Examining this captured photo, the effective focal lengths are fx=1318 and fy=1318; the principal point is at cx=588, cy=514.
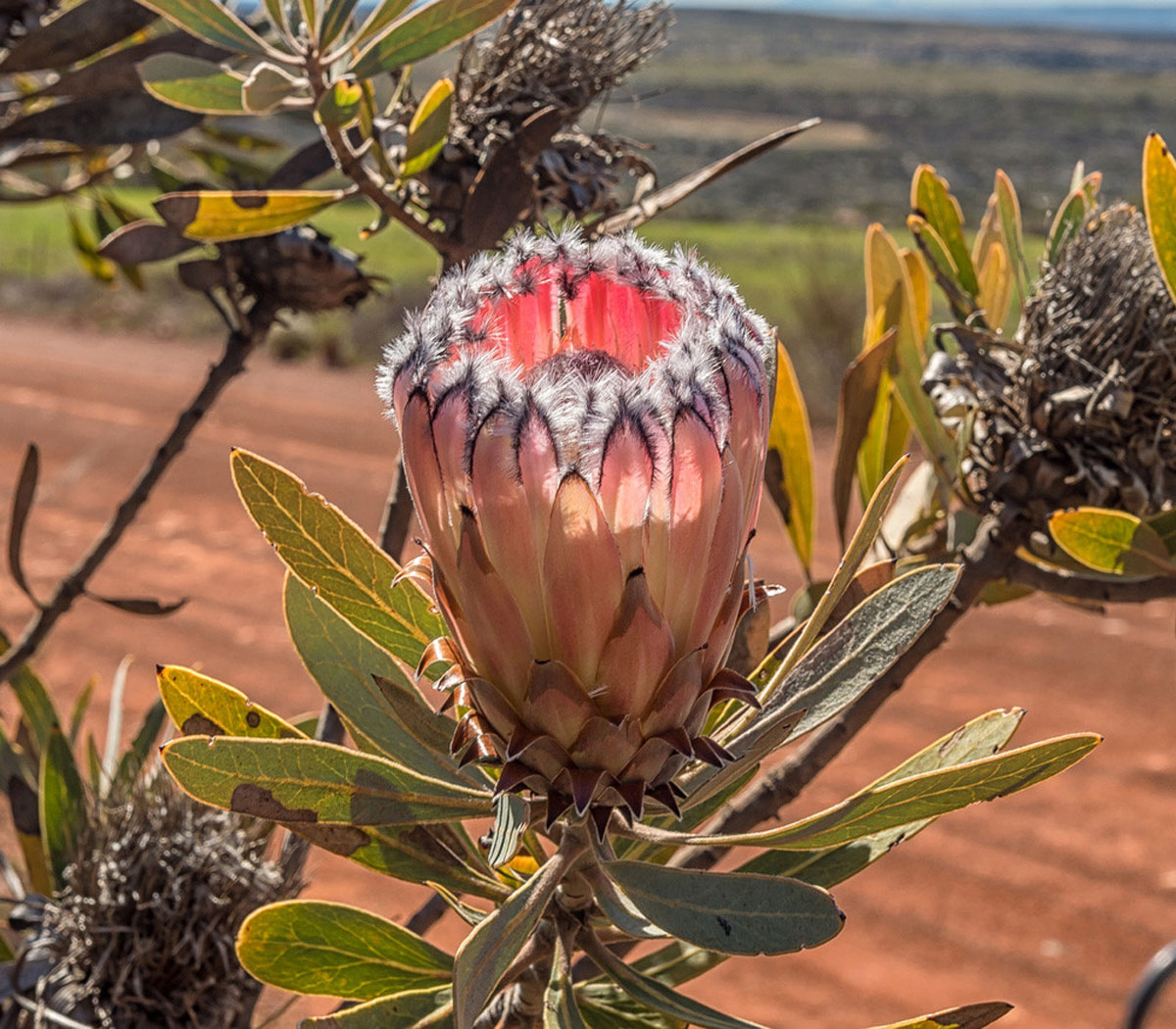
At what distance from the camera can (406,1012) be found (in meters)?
0.73

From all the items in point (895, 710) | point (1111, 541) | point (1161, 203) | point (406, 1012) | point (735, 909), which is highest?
point (1161, 203)

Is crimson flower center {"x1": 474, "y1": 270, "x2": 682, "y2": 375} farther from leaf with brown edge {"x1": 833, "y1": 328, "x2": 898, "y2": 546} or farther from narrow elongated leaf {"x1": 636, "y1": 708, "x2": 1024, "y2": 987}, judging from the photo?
leaf with brown edge {"x1": 833, "y1": 328, "x2": 898, "y2": 546}

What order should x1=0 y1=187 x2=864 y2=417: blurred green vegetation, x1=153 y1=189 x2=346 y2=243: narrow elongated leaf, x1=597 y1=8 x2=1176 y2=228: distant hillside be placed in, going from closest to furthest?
x1=153 y1=189 x2=346 y2=243: narrow elongated leaf, x1=0 y1=187 x2=864 y2=417: blurred green vegetation, x1=597 y1=8 x2=1176 y2=228: distant hillside

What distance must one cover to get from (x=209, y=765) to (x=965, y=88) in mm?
64507

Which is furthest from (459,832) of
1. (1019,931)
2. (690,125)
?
(690,125)

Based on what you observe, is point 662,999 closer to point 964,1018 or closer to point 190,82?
point 964,1018

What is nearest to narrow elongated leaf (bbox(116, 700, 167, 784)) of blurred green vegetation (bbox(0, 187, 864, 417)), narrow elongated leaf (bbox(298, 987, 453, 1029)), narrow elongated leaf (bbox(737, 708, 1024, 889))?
narrow elongated leaf (bbox(298, 987, 453, 1029))

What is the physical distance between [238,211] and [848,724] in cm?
58

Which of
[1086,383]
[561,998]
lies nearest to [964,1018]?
[561,998]

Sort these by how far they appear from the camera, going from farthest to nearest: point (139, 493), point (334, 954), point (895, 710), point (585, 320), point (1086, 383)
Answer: point (895, 710)
point (139, 493)
point (1086, 383)
point (334, 954)
point (585, 320)

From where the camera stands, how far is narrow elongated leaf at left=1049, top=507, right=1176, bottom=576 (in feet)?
2.88

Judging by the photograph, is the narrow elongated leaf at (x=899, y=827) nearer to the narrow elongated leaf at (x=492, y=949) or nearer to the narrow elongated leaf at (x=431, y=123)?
the narrow elongated leaf at (x=492, y=949)

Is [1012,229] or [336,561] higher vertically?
[1012,229]

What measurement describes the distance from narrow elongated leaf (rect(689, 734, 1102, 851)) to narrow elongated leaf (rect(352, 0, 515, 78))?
0.53m
